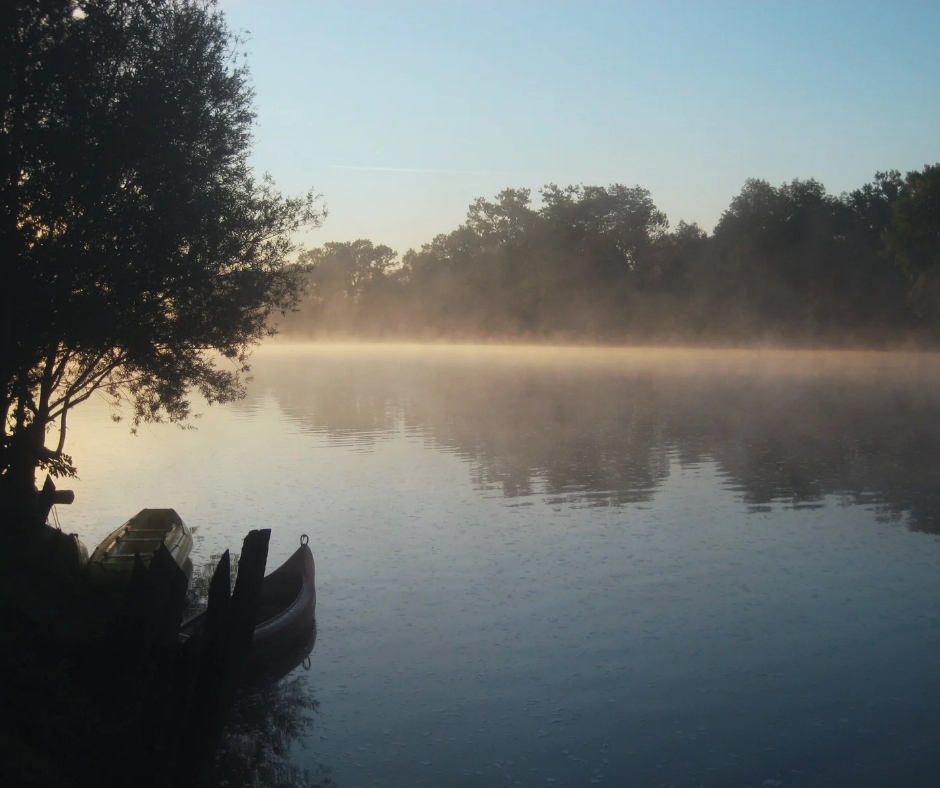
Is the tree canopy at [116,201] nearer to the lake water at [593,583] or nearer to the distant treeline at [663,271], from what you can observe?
the lake water at [593,583]

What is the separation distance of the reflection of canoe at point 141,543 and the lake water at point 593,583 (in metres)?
1.65

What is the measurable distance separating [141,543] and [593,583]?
6.84m

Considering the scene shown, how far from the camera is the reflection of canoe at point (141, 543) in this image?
13.0 metres

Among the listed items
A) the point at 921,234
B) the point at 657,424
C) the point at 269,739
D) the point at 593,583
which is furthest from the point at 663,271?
the point at 269,739

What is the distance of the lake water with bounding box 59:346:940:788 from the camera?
360 inches

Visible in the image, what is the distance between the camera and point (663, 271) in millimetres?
100875

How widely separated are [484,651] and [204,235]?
7.96m

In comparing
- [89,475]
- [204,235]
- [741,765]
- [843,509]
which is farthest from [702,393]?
[741,765]

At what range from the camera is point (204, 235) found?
1503cm

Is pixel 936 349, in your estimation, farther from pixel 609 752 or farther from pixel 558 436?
pixel 609 752

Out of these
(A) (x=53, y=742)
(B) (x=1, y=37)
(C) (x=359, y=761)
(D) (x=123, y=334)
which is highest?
(B) (x=1, y=37)

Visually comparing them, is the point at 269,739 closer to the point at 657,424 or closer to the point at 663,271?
the point at 657,424

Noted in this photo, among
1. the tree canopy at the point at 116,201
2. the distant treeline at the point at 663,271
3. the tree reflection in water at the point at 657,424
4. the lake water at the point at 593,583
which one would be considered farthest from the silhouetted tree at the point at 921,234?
the tree canopy at the point at 116,201

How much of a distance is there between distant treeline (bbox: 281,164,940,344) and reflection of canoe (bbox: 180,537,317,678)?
58397 millimetres
